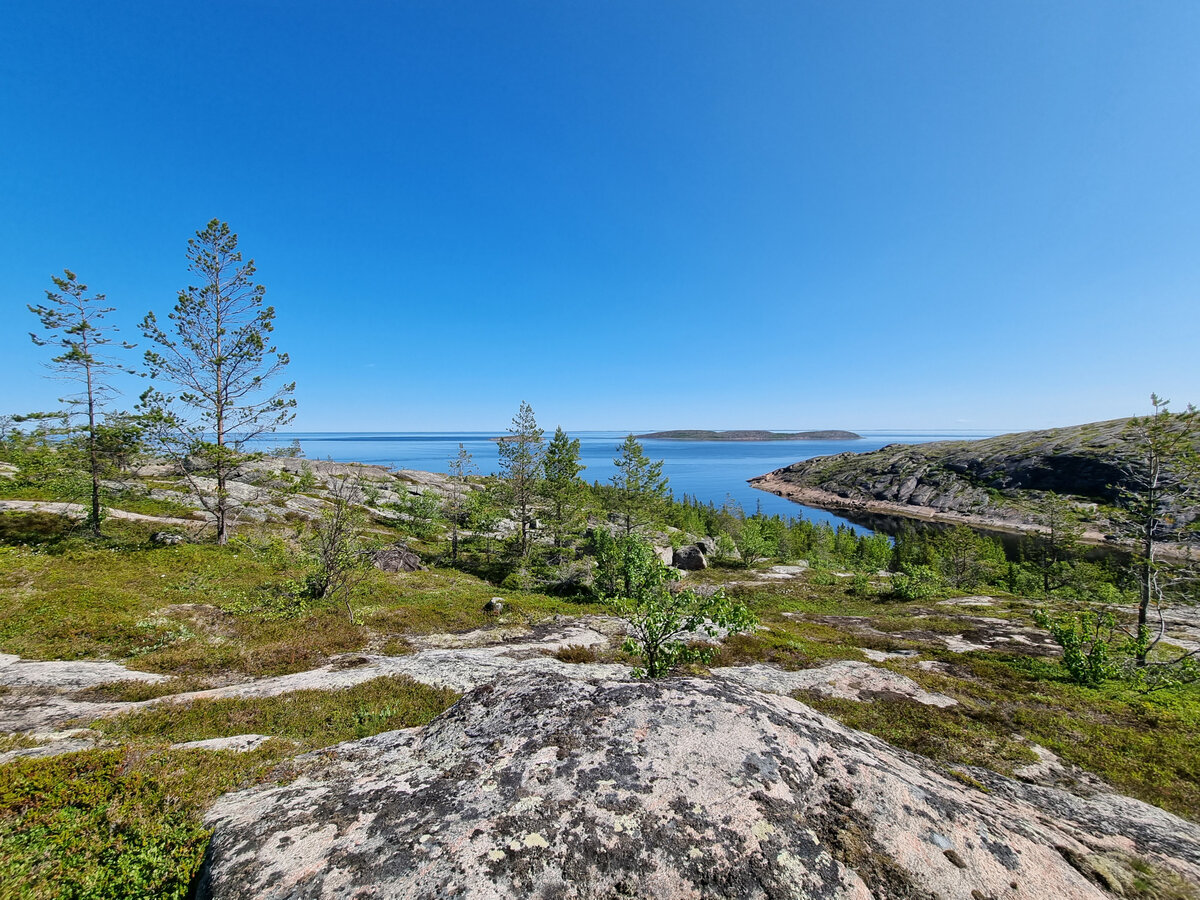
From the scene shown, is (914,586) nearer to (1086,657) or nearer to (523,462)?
(1086,657)

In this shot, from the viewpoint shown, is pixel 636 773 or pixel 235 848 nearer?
pixel 235 848

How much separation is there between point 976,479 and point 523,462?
173434 mm

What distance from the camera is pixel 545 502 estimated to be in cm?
3612

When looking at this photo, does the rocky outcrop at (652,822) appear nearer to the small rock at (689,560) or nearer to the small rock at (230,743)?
the small rock at (230,743)

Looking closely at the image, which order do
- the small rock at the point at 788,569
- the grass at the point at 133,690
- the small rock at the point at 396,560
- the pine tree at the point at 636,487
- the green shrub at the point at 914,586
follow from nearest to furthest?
the grass at the point at 133,690 < the small rock at the point at 396,560 < the green shrub at the point at 914,586 < the pine tree at the point at 636,487 < the small rock at the point at 788,569

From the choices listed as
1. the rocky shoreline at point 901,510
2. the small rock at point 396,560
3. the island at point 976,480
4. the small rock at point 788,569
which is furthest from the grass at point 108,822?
the island at point 976,480

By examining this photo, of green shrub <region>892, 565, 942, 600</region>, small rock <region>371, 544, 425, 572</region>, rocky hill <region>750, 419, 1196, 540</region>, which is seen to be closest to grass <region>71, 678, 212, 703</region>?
small rock <region>371, 544, 425, 572</region>

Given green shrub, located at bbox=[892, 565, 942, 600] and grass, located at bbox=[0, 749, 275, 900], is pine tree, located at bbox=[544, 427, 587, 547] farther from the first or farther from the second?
grass, located at bbox=[0, 749, 275, 900]

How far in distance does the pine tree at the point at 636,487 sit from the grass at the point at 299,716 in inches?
1218

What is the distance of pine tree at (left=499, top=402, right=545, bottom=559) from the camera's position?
110 feet

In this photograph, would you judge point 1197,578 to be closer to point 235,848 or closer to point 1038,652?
point 1038,652

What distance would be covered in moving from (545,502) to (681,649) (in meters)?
28.4

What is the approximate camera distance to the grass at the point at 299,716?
7.45 meters

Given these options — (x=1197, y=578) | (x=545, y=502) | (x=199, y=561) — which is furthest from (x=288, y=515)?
(x=1197, y=578)
